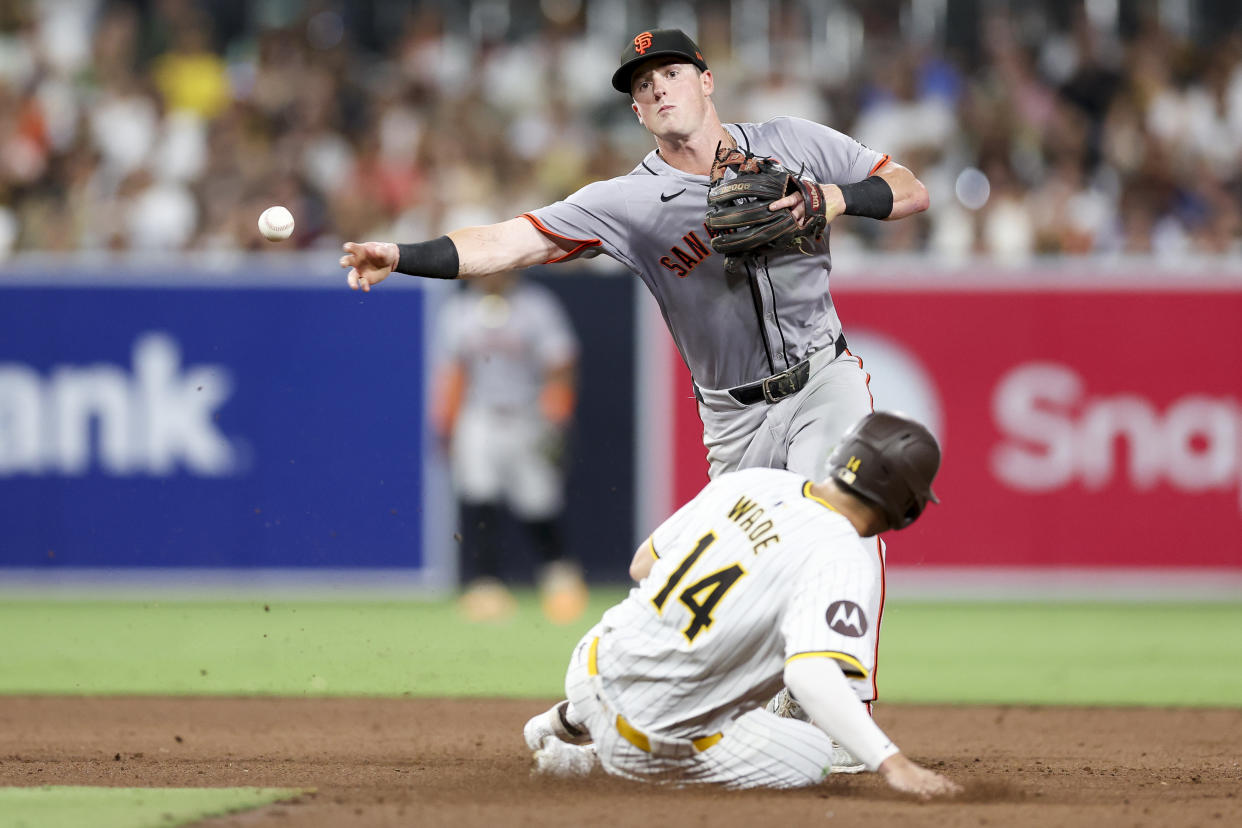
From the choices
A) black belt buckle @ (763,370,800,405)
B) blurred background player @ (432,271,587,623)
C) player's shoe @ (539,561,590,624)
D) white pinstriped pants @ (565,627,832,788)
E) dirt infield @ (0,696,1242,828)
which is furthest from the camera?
blurred background player @ (432,271,587,623)

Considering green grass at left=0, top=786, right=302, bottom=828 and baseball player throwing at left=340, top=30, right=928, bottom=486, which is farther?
baseball player throwing at left=340, top=30, right=928, bottom=486

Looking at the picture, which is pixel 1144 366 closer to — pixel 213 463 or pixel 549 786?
pixel 213 463

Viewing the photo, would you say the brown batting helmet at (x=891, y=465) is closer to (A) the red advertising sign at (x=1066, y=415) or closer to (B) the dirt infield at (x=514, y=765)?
(B) the dirt infield at (x=514, y=765)

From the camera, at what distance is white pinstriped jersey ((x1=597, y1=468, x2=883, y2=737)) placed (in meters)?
4.41

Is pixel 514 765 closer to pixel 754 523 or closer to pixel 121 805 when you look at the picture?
pixel 121 805

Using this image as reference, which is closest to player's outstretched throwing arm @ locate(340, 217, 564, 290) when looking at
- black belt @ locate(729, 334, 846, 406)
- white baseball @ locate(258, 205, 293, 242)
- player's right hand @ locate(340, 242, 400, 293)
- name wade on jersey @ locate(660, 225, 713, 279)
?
player's right hand @ locate(340, 242, 400, 293)

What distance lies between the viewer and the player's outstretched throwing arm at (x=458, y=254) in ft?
17.7

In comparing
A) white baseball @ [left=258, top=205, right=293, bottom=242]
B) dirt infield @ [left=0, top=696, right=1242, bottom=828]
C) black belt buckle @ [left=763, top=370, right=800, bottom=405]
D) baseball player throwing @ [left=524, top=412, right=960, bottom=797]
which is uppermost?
white baseball @ [left=258, top=205, right=293, bottom=242]

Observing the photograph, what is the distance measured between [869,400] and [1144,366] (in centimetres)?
669

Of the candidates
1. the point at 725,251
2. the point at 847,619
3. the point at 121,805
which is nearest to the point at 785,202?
the point at 725,251

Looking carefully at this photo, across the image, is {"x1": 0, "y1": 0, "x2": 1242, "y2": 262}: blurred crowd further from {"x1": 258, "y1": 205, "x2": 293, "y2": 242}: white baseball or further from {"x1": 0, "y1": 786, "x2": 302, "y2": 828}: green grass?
{"x1": 0, "y1": 786, "x2": 302, "y2": 828}: green grass

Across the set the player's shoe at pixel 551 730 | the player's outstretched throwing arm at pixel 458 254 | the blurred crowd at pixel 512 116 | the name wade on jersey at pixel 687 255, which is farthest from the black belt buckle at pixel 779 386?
the blurred crowd at pixel 512 116

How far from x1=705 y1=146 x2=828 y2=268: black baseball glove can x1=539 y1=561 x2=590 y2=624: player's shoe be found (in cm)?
560

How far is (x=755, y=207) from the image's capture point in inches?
214
